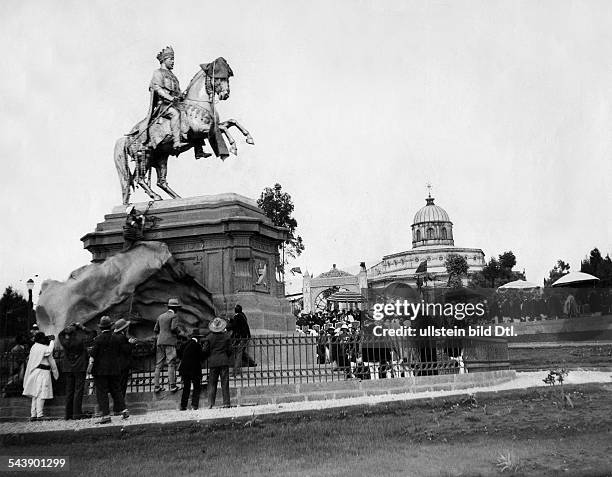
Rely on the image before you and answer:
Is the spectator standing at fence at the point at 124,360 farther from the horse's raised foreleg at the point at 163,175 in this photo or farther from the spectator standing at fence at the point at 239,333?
the horse's raised foreleg at the point at 163,175

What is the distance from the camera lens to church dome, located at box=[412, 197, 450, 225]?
141m

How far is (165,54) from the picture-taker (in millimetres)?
23312

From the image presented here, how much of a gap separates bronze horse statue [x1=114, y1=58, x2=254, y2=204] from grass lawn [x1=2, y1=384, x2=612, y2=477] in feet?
34.8

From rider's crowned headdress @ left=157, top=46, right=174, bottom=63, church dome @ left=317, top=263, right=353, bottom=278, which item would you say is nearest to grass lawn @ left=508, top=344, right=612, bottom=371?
rider's crowned headdress @ left=157, top=46, right=174, bottom=63

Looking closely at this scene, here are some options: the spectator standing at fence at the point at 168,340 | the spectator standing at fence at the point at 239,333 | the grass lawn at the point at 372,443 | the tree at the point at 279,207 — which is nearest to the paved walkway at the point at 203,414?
the grass lawn at the point at 372,443

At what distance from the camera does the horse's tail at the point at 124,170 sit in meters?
22.8

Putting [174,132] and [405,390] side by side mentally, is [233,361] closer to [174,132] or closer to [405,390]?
[405,390]

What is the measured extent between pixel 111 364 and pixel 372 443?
206 inches

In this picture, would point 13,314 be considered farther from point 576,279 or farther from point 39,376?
point 39,376

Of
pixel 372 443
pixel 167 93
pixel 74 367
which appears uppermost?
pixel 167 93

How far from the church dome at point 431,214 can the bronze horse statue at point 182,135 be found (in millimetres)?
120394

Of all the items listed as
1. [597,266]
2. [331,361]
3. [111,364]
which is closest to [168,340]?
[111,364]

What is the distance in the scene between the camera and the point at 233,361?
15.8 meters

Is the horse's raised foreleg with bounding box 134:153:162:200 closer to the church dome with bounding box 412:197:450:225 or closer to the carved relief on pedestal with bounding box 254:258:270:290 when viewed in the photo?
the carved relief on pedestal with bounding box 254:258:270:290
